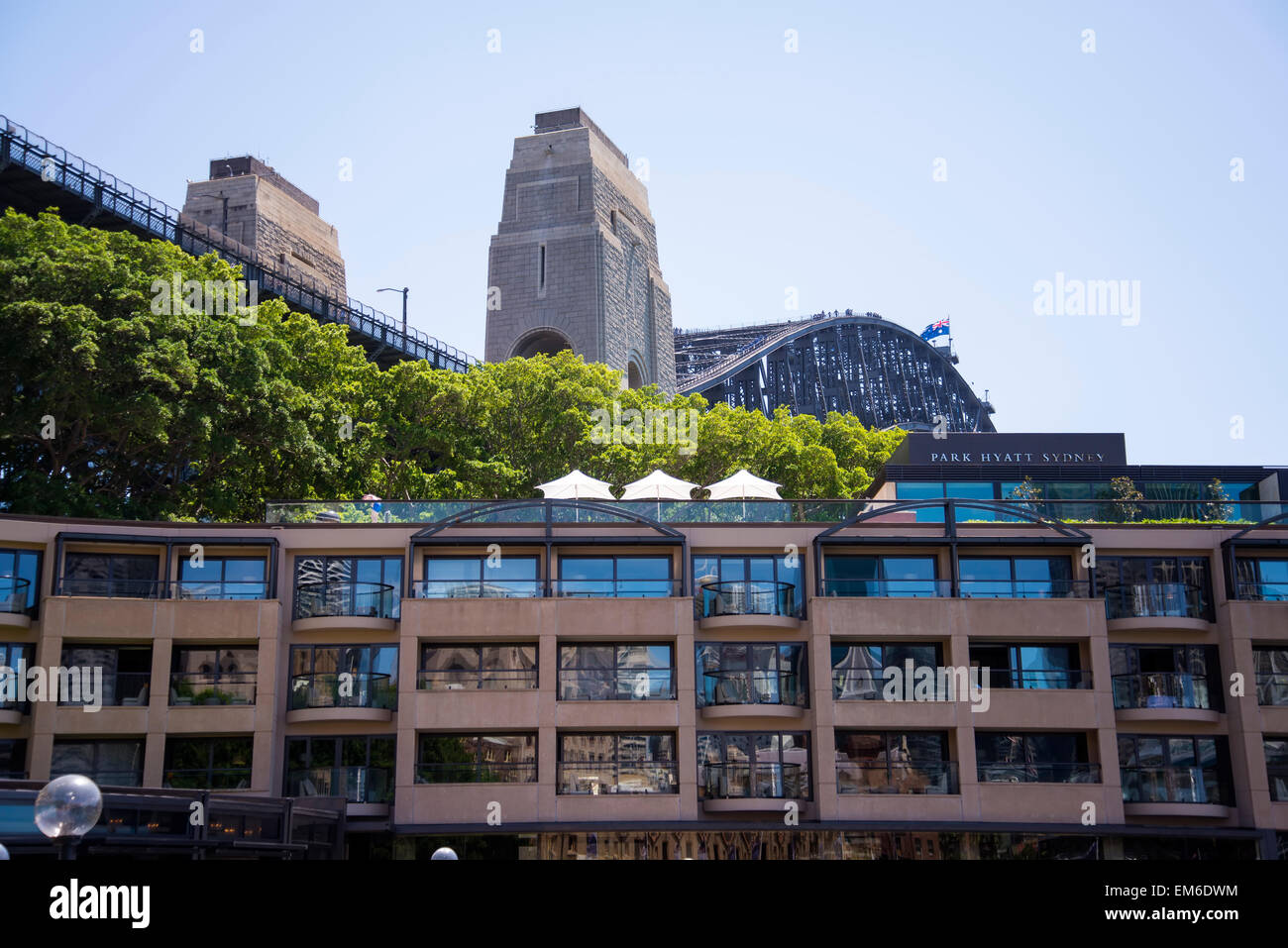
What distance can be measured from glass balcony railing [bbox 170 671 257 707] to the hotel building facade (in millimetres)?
88

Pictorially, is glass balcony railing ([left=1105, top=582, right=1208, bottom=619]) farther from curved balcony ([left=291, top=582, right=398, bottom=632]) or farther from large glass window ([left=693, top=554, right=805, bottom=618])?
curved balcony ([left=291, top=582, right=398, bottom=632])

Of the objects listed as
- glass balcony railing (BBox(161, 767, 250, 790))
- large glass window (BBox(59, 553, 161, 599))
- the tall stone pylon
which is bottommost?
glass balcony railing (BBox(161, 767, 250, 790))

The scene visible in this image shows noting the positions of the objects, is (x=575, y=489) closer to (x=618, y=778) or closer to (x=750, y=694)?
(x=750, y=694)

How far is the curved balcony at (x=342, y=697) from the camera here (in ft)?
143

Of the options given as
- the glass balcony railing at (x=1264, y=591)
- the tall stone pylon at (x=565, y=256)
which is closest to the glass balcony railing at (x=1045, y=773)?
the glass balcony railing at (x=1264, y=591)

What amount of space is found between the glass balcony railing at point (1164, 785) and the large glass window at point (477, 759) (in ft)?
58.2

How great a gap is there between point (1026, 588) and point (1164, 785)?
23.0 ft

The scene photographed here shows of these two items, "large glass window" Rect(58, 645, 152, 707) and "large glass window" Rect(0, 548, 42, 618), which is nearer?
"large glass window" Rect(58, 645, 152, 707)

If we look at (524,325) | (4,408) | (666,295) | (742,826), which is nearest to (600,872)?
(742,826)

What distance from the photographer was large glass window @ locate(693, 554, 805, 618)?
45.3 m

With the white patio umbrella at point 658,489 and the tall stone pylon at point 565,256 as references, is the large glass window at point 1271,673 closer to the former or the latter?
the white patio umbrella at point 658,489

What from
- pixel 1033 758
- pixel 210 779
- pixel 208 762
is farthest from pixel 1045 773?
pixel 208 762

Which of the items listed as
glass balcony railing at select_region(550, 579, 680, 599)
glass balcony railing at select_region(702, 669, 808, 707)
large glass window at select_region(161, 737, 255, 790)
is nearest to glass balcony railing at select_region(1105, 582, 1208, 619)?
glass balcony railing at select_region(702, 669, 808, 707)

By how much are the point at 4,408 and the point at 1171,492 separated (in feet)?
171
